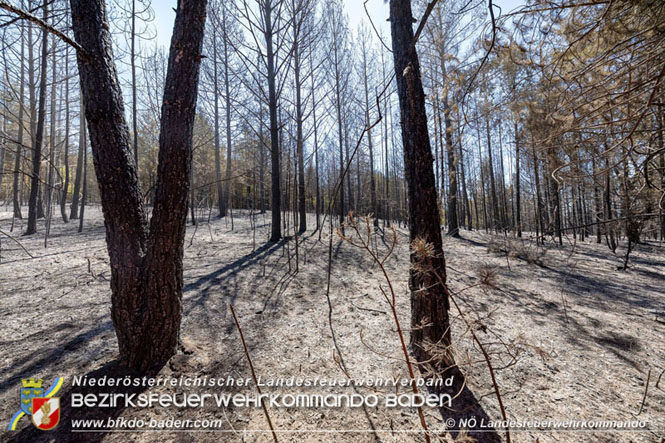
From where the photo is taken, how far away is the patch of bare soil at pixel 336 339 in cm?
162

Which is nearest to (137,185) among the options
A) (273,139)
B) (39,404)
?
(39,404)

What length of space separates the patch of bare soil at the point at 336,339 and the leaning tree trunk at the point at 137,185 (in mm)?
411

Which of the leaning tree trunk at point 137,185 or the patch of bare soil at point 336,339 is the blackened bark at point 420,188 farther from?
the leaning tree trunk at point 137,185

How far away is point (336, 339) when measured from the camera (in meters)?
2.48

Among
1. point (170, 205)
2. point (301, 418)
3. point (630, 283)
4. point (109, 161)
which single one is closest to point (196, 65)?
point (109, 161)

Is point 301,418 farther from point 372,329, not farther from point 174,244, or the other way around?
point 174,244

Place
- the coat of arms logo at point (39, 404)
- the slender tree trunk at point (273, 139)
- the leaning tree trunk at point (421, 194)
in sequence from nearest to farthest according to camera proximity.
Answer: the coat of arms logo at point (39, 404)
the leaning tree trunk at point (421, 194)
the slender tree trunk at point (273, 139)

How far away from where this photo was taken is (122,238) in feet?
5.89

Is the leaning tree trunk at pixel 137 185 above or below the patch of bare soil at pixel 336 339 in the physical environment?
above

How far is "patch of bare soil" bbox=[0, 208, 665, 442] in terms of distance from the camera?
1617 millimetres

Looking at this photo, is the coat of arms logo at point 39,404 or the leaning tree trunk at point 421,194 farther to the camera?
the leaning tree trunk at point 421,194

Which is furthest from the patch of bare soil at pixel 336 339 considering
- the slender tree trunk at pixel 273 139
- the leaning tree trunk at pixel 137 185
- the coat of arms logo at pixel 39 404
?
the slender tree trunk at pixel 273 139

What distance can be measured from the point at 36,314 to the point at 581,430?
4.65 meters

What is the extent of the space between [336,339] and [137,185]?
215 cm
